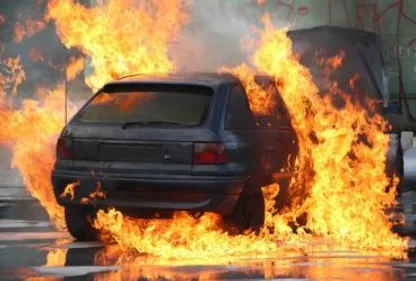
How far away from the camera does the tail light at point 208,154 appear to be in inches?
368

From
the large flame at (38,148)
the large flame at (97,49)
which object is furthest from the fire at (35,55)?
the large flame at (97,49)

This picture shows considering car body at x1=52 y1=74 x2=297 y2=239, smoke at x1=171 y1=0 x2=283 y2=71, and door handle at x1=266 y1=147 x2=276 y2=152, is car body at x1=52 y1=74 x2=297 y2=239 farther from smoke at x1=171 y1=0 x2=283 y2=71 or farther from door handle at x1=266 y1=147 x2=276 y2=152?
smoke at x1=171 y1=0 x2=283 y2=71

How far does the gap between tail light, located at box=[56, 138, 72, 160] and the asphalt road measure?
2.81 feet

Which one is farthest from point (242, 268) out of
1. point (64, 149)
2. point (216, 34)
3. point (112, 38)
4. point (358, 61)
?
point (358, 61)

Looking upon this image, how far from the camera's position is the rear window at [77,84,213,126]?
31.5 feet

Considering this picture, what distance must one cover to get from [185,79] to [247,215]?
147 cm

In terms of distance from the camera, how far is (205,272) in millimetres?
8234

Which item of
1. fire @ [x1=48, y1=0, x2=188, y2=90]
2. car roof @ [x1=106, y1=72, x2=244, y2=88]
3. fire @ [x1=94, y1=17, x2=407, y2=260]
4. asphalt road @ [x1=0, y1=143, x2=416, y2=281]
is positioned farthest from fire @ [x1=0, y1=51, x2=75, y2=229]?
car roof @ [x1=106, y1=72, x2=244, y2=88]

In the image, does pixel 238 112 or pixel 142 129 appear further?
pixel 238 112

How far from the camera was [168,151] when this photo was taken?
30.9ft

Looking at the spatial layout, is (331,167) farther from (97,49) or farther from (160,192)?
(97,49)

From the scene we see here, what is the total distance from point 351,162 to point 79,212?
3.10m

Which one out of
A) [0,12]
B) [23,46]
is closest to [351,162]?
[23,46]

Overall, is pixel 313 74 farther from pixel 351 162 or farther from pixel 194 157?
pixel 194 157
